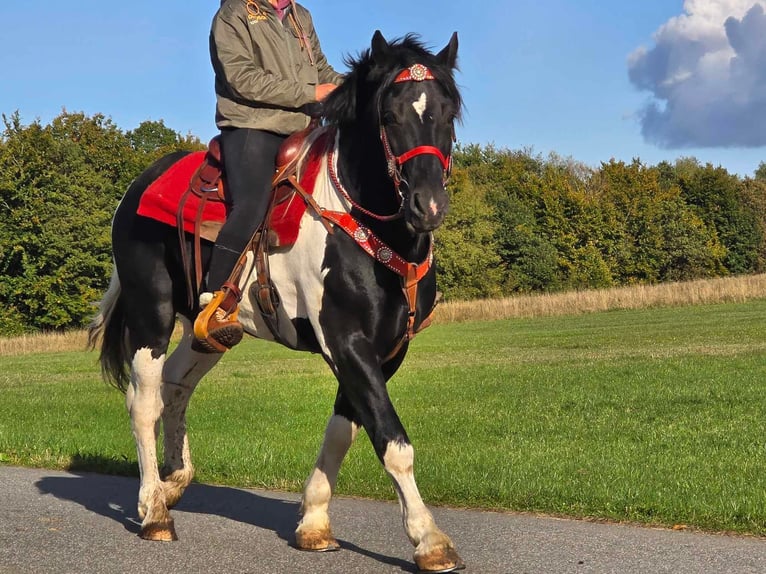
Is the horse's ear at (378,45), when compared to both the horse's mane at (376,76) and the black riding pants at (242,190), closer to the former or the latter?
the horse's mane at (376,76)

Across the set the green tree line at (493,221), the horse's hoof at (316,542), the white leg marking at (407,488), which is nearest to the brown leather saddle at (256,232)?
the horse's hoof at (316,542)

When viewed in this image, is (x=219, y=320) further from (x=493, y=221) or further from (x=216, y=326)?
(x=493, y=221)

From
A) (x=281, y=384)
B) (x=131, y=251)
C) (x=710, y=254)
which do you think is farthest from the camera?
(x=710, y=254)

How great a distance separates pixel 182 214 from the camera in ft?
22.4

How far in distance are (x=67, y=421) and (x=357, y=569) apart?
9.80 m

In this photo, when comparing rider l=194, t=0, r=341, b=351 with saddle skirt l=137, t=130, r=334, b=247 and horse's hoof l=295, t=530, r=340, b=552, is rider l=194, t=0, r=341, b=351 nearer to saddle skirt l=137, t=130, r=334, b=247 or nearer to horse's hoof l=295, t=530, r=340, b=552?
saddle skirt l=137, t=130, r=334, b=247

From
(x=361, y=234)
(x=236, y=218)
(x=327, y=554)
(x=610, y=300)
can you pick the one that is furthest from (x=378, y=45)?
(x=610, y=300)

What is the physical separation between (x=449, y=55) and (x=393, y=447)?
230 centimetres

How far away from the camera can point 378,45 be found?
18.7 feet

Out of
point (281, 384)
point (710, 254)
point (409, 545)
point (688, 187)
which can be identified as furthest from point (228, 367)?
point (688, 187)

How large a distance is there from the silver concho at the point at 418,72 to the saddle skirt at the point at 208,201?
35.2 inches

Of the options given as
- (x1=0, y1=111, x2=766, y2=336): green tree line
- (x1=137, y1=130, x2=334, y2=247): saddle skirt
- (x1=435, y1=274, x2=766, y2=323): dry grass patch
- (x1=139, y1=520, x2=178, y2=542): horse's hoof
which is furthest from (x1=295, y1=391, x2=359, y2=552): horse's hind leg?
(x1=0, y1=111, x2=766, y2=336): green tree line

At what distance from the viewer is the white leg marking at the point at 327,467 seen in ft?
20.2

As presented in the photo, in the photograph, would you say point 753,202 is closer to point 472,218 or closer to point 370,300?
point 472,218
